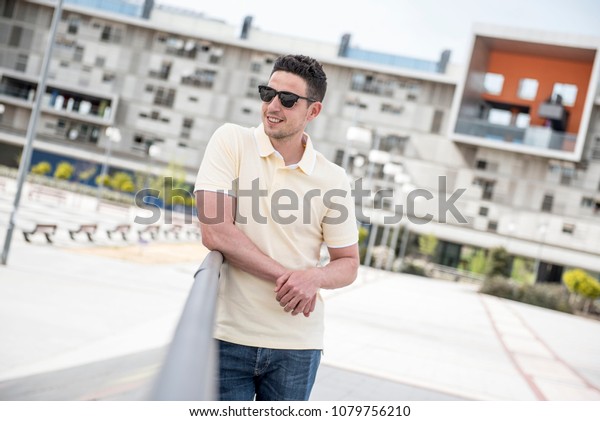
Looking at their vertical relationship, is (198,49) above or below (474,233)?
above

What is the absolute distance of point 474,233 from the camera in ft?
114

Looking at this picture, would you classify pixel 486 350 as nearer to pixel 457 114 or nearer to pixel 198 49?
pixel 457 114

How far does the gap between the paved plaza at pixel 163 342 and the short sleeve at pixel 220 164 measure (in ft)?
1.86

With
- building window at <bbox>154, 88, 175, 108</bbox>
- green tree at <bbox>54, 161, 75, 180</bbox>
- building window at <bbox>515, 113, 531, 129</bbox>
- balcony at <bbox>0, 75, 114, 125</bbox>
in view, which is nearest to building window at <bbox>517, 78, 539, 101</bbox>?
building window at <bbox>515, 113, 531, 129</bbox>

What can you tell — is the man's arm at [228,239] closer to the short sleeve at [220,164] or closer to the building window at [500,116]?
the short sleeve at [220,164]

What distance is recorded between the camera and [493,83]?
34.3 metres

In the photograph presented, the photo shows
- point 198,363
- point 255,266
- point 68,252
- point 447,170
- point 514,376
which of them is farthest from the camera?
point 447,170

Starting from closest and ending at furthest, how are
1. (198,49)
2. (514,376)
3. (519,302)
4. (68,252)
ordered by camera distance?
(514,376) < (68,252) < (519,302) < (198,49)

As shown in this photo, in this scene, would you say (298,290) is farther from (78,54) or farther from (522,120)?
(78,54)

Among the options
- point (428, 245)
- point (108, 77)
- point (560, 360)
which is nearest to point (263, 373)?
point (560, 360)

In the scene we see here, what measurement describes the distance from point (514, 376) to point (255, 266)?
631cm

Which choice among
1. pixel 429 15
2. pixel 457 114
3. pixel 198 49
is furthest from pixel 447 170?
pixel 429 15

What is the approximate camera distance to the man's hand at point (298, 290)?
1727mm

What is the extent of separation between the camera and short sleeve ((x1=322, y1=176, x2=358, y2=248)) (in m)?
1.91
